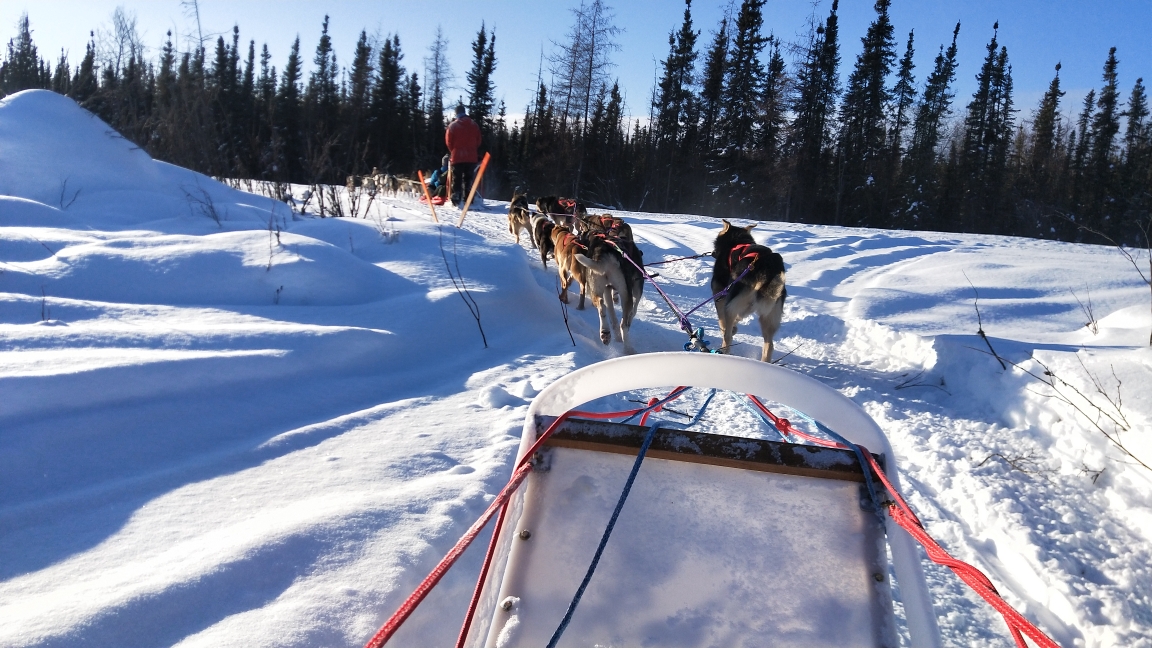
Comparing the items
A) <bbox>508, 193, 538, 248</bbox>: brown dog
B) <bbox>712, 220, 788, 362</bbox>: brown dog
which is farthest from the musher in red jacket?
<bbox>712, 220, 788, 362</bbox>: brown dog

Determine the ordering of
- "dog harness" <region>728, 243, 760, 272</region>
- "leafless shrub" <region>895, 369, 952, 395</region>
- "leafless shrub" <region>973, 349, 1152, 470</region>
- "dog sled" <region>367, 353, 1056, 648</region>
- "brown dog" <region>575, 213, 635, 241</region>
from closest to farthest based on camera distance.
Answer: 1. "dog sled" <region>367, 353, 1056, 648</region>
2. "leafless shrub" <region>973, 349, 1152, 470</region>
3. "leafless shrub" <region>895, 369, 952, 395</region>
4. "dog harness" <region>728, 243, 760, 272</region>
5. "brown dog" <region>575, 213, 635, 241</region>

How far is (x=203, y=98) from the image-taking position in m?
13.4

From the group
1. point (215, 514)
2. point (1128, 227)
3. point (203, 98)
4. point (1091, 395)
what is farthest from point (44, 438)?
point (1128, 227)

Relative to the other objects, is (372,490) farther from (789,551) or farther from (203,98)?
(203,98)

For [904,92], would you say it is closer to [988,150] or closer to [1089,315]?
[988,150]

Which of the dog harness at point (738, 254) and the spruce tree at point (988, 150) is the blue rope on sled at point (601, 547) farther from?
the spruce tree at point (988, 150)

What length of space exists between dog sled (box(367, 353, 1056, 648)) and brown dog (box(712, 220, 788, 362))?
345cm

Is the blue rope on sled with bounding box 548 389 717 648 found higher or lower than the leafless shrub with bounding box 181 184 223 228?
lower

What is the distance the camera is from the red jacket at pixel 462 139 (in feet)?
43.7

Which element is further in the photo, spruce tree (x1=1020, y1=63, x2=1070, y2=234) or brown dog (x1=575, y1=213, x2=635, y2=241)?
spruce tree (x1=1020, y1=63, x2=1070, y2=234)

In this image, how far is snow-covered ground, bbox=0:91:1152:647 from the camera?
1.81 metres

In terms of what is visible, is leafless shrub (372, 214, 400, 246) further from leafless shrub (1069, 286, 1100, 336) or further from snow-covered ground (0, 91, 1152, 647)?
leafless shrub (1069, 286, 1100, 336)

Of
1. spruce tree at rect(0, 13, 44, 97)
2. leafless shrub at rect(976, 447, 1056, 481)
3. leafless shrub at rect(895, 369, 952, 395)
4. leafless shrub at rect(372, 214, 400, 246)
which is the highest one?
spruce tree at rect(0, 13, 44, 97)

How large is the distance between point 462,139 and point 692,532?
12936 mm
